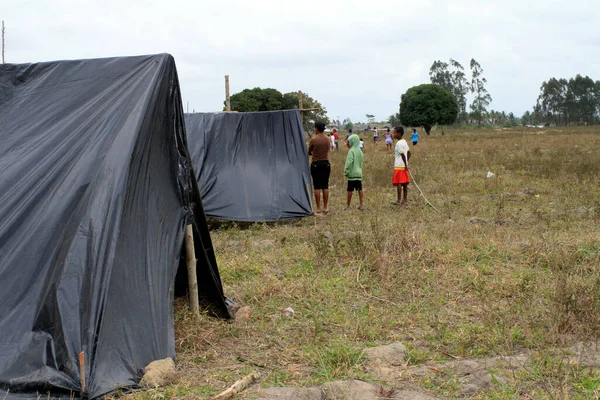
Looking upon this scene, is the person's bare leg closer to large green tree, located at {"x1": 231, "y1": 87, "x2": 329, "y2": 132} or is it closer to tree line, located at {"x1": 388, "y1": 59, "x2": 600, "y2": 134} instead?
large green tree, located at {"x1": 231, "y1": 87, "x2": 329, "y2": 132}

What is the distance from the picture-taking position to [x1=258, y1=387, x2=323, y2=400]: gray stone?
11.5ft

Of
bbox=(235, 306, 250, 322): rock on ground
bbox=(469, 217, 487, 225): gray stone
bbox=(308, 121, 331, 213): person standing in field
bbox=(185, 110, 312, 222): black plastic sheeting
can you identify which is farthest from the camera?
bbox=(308, 121, 331, 213): person standing in field

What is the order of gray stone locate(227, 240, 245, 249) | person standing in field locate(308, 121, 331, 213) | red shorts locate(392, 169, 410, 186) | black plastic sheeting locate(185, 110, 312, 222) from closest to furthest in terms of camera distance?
gray stone locate(227, 240, 245, 249), black plastic sheeting locate(185, 110, 312, 222), person standing in field locate(308, 121, 331, 213), red shorts locate(392, 169, 410, 186)

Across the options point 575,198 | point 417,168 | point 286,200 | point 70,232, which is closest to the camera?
point 70,232

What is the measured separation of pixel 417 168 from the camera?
16094 mm

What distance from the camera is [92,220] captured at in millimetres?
3809

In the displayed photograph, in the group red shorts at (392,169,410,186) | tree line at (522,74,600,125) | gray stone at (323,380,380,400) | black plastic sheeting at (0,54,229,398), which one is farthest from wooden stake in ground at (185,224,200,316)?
tree line at (522,74,600,125)

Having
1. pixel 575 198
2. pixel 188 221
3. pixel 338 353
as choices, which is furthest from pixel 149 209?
pixel 575 198

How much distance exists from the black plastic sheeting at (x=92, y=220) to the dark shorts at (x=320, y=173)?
207 inches

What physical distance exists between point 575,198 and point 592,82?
3270 inches

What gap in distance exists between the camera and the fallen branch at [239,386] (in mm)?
3471

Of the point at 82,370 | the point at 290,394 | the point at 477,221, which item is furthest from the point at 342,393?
the point at 477,221

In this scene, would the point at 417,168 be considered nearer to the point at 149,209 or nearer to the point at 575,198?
the point at 575,198

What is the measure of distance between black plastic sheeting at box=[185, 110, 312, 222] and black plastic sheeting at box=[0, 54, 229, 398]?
4.45 m
